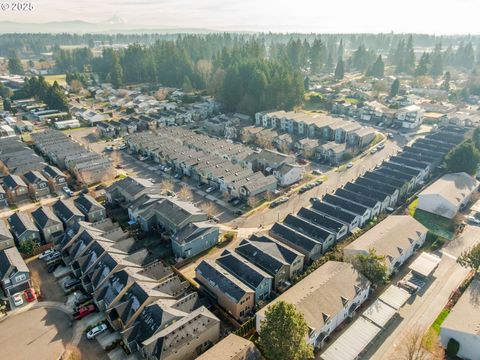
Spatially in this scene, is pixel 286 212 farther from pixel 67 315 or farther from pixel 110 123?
pixel 110 123

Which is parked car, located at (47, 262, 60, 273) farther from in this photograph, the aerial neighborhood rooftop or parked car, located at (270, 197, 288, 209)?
parked car, located at (270, 197, 288, 209)

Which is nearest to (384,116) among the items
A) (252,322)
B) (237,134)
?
(237,134)

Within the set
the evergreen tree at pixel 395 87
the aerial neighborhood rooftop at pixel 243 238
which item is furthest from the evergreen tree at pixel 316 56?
the aerial neighborhood rooftop at pixel 243 238

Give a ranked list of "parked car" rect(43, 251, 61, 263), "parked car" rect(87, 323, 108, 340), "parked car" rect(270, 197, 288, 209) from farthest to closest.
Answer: "parked car" rect(270, 197, 288, 209), "parked car" rect(43, 251, 61, 263), "parked car" rect(87, 323, 108, 340)

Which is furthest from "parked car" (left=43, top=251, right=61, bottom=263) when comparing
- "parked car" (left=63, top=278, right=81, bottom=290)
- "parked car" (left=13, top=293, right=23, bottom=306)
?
"parked car" (left=13, top=293, right=23, bottom=306)

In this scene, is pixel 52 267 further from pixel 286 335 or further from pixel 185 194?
pixel 286 335

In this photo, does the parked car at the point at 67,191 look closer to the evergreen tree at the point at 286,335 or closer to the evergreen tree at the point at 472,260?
the evergreen tree at the point at 286,335

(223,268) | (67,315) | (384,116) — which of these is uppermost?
(384,116)
